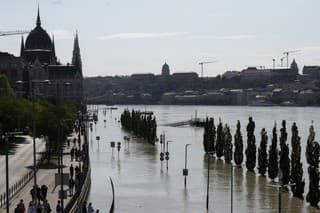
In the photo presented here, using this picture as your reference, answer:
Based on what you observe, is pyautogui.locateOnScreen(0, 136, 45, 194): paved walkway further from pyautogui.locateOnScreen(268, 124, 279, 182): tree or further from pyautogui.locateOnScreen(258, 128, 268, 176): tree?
pyautogui.locateOnScreen(258, 128, 268, 176): tree

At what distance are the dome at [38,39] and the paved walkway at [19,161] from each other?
110 metres

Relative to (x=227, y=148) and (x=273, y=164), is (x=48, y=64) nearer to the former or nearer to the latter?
(x=227, y=148)

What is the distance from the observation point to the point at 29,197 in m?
37.4

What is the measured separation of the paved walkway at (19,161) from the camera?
4586cm

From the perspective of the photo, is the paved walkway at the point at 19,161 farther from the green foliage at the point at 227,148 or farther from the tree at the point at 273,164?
the tree at the point at 273,164

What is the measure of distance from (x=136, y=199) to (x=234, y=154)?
25.0 metres

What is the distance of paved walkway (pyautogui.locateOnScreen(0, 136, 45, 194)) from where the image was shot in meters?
45.9

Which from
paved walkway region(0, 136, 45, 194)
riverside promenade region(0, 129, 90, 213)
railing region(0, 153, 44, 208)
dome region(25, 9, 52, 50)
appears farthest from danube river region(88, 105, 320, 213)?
dome region(25, 9, 52, 50)

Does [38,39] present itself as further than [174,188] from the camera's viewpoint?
Yes

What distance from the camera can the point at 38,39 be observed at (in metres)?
190

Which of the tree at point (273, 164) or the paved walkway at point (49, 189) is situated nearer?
the paved walkway at point (49, 189)

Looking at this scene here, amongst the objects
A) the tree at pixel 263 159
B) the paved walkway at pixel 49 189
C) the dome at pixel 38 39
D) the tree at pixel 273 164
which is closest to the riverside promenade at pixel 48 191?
the paved walkway at pixel 49 189

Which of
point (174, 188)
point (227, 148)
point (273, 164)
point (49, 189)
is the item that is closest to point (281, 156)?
point (273, 164)

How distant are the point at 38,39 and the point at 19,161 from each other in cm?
13576
